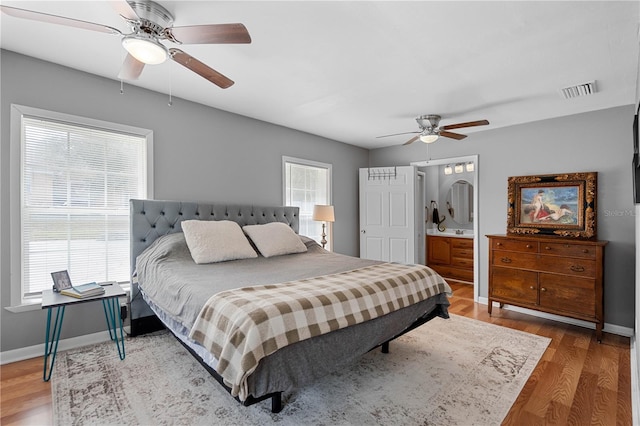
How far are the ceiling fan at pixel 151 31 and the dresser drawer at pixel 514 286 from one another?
12.7ft

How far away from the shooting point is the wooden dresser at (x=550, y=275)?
3.22m

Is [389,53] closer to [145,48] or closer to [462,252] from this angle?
[145,48]

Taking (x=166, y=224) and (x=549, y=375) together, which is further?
(x=166, y=224)

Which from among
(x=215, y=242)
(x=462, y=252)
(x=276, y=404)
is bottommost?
(x=276, y=404)

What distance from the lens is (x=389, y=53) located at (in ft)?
7.93

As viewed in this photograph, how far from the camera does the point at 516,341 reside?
Result: 309 centimetres

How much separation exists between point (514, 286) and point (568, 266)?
2.02ft

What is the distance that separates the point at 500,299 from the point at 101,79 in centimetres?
510

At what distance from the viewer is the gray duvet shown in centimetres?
158

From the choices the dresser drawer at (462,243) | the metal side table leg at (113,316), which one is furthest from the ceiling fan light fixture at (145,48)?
the dresser drawer at (462,243)

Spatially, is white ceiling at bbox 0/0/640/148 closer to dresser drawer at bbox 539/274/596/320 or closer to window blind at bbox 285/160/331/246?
window blind at bbox 285/160/331/246

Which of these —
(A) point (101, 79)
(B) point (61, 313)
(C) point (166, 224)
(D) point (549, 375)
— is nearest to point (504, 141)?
(D) point (549, 375)

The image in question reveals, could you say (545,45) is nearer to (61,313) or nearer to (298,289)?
(298,289)

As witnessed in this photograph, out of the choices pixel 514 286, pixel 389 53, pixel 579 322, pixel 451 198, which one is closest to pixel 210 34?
pixel 389 53
